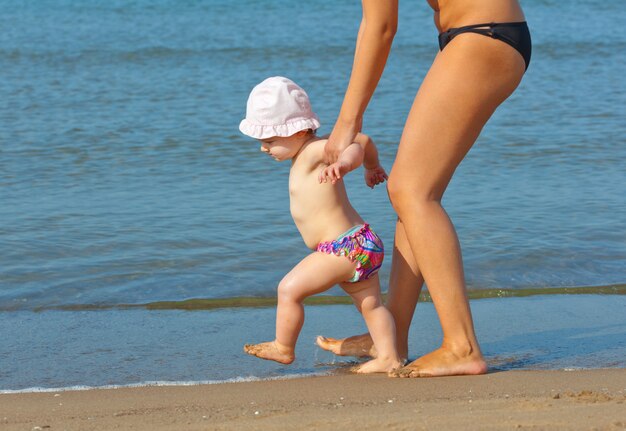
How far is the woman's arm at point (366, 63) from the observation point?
3.47 meters

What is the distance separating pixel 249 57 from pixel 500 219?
8677mm

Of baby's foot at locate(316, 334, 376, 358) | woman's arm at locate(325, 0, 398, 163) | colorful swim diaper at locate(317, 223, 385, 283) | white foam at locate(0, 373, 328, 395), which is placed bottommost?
white foam at locate(0, 373, 328, 395)

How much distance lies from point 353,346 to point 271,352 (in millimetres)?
356

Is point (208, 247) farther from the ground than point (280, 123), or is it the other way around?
point (280, 123)

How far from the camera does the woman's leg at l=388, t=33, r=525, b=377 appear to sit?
3488mm

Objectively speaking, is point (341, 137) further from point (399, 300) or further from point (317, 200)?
point (399, 300)

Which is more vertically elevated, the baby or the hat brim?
the hat brim

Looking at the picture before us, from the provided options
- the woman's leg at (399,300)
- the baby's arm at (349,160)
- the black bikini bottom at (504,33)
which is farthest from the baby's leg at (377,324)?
the black bikini bottom at (504,33)

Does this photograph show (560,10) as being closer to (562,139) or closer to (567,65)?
(567,65)

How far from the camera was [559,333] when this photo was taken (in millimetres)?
4422

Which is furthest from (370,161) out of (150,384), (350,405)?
(150,384)

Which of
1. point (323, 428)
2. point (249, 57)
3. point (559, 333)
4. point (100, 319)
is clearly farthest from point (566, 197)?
point (249, 57)

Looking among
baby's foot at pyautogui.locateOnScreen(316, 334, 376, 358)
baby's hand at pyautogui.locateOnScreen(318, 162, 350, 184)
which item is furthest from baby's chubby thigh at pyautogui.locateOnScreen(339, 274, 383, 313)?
baby's hand at pyautogui.locateOnScreen(318, 162, 350, 184)

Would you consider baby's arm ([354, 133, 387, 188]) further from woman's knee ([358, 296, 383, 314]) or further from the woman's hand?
woman's knee ([358, 296, 383, 314])
